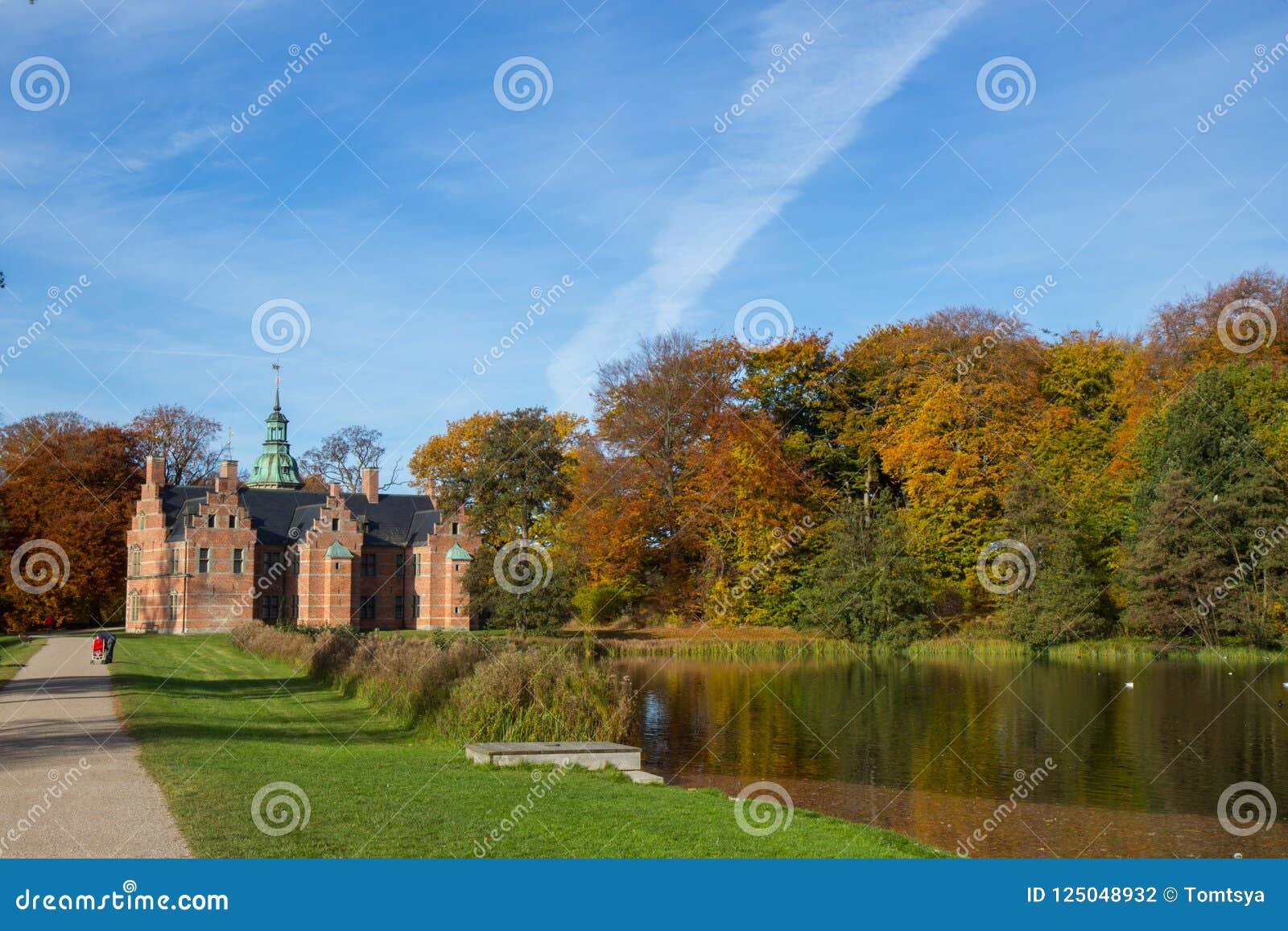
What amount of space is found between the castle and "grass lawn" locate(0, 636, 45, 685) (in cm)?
1189

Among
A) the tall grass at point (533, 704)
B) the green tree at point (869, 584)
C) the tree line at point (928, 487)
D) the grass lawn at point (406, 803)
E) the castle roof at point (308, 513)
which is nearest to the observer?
the grass lawn at point (406, 803)

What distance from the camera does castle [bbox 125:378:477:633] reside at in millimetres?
48969

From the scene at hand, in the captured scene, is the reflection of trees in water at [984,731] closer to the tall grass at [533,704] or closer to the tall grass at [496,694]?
the tall grass at [533,704]

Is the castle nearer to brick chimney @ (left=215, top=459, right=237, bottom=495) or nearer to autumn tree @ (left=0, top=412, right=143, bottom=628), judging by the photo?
brick chimney @ (left=215, top=459, right=237, bottom=495)

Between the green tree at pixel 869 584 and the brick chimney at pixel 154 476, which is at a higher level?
the brick chimney at pixel 154 476

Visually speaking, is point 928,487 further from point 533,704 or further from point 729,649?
point 533,704

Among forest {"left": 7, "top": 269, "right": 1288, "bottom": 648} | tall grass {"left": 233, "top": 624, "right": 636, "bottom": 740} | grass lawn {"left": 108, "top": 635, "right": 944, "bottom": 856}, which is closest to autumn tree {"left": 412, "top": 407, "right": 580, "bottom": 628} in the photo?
forest {"left": 7, "top": 269, "right": 1288, "bottom": 648}

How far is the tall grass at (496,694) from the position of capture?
15133 mm

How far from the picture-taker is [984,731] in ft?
63.0

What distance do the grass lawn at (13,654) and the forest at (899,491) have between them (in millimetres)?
6502

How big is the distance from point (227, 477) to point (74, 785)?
42.6 metres

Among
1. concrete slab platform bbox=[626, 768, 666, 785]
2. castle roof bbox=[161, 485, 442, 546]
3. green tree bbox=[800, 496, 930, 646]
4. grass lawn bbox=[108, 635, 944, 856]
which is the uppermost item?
castle roof bbox=[161, 485, 442, 546]

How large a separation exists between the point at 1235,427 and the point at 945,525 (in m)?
10.4

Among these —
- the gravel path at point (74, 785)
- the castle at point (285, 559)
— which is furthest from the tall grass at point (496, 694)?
the castle at point (285, 559)
